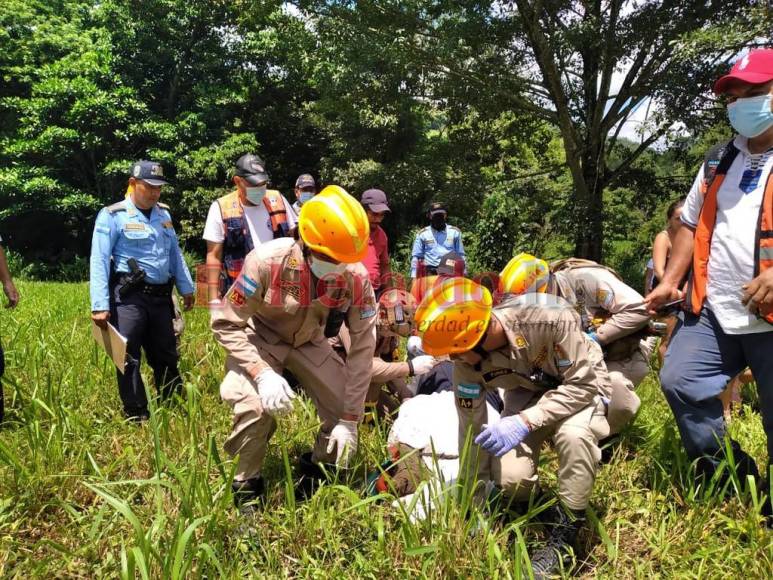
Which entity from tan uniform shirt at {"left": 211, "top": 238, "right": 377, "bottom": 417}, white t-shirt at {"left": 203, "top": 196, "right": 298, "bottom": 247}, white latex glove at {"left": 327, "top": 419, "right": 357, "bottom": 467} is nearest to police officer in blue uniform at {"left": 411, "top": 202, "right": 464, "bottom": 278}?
white t-shirt at {"left": 203, "top": 196, "right": 298, "bottom": 247}

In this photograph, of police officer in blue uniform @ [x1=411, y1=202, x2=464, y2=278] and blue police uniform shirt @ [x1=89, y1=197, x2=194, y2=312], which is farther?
police officer in blue uniform @ [x1=411, y1=202, x2=464, y2=278]

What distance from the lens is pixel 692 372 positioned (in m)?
2.14

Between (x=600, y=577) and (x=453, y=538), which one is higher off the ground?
(x=453, y=538)

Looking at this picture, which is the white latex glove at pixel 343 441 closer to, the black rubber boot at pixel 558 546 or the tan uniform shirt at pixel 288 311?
the tan uniform shirt at pixel 288 311

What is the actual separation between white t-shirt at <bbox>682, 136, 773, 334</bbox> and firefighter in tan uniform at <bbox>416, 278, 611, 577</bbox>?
55 cm

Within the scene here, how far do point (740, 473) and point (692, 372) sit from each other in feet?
1.80

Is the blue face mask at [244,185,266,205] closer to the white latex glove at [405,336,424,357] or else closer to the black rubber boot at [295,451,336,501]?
the white latex glove at [405,336,424,357]

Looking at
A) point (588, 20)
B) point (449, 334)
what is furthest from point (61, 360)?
point (588, 20)

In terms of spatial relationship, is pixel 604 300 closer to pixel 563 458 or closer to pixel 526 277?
pixel 526 277

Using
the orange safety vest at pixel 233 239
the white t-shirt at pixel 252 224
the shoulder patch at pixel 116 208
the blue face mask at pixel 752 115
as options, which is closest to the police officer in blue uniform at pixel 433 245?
the white t-shirt at pixel 252 224

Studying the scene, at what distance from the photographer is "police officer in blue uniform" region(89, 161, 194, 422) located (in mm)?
3186

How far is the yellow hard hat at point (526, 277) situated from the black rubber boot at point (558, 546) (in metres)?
1.22

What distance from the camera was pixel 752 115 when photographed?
2025 millimetres

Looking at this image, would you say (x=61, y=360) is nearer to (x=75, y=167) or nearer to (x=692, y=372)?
(x=692, y=372)
